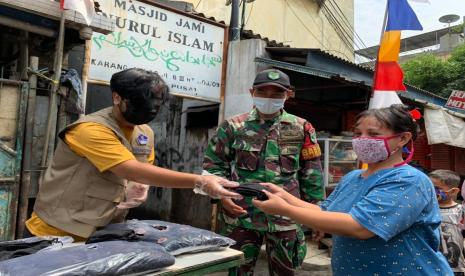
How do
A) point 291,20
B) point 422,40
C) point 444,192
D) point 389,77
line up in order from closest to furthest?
point 444,192 < point 389,77 < point 291,20 < point 422,40

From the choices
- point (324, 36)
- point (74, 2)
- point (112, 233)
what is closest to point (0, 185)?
point (74, 2)

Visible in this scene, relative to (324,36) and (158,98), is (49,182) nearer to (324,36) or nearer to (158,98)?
(158,98)

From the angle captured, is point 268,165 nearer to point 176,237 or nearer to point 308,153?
point 308,153

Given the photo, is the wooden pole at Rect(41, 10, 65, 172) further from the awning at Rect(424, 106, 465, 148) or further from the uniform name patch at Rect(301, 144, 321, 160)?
the awning at Rect(424, 106, 465, 148)

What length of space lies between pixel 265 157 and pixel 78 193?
153cm

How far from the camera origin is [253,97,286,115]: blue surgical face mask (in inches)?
121

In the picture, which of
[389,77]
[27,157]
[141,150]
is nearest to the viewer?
[141,150]

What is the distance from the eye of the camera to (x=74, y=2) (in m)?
3.74

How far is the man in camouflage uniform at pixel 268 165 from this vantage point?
287cm

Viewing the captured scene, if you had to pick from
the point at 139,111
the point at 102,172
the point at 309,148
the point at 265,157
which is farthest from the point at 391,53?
the point at 102,172

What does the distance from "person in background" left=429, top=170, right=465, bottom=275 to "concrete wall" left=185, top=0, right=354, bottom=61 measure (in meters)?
8.01

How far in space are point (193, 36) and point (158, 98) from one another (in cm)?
385

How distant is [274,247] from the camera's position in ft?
9.50

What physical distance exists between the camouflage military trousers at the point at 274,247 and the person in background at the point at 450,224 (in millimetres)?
1372
